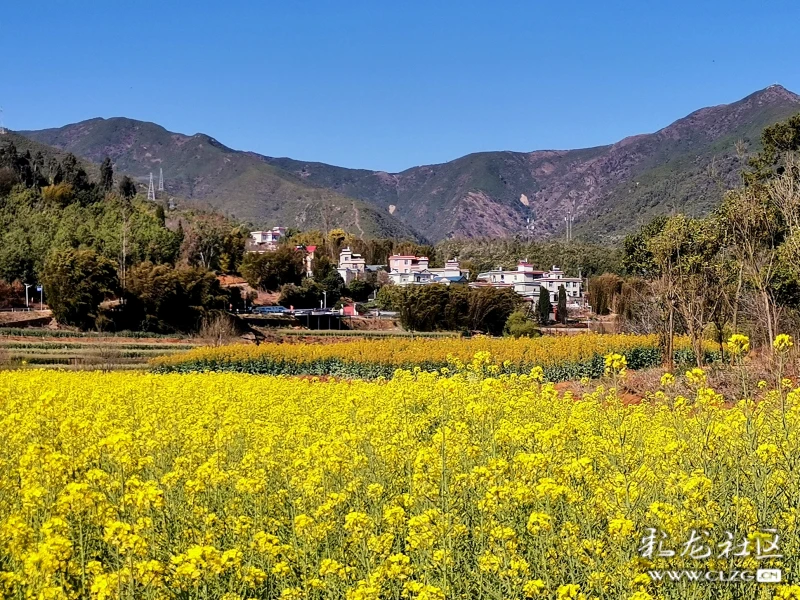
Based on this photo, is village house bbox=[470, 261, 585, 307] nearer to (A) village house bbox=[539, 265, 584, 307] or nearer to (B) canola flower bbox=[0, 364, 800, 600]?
(A) village house bbox=[539, 265, 584, 307]

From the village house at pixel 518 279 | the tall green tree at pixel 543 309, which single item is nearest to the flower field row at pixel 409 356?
the tall green tree at pixel 543 309

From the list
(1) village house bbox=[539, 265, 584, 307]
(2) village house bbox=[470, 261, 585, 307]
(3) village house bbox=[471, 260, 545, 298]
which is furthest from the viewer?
(1) village house bbox=[539, 265, 584, 307]

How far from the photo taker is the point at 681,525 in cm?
419

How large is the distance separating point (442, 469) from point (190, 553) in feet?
6.61

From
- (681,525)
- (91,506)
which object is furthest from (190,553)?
(681,525)

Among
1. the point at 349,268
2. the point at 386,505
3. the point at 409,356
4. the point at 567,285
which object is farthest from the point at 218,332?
the point at 567,285

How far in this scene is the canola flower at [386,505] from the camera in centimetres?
385

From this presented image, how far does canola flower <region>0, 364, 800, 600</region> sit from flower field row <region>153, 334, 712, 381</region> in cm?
1457

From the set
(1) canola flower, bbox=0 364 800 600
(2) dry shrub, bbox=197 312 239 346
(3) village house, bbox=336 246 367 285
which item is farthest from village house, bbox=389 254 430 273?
(1) canola flower, bbox=0 364 800 600

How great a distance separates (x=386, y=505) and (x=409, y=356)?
59.2 ft

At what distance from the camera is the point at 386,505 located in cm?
491

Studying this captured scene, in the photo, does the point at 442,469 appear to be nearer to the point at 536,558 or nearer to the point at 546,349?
the point at 536,558

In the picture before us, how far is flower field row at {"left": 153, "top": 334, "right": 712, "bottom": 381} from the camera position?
22.3m

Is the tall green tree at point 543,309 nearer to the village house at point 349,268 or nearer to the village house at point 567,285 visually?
the village house at point 567,285
